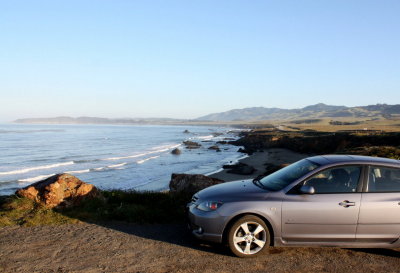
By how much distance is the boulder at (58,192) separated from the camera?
7.80 m

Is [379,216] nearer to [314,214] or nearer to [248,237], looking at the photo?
[314,214]

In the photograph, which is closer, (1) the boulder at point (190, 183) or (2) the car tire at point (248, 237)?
(2) the car tire at point (248, 237)

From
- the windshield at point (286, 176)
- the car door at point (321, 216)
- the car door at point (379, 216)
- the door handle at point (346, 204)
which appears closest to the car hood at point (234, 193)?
the windshield at point (286, 176)

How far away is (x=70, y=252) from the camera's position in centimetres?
534

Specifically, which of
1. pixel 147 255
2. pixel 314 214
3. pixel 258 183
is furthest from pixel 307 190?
pixel 147 255

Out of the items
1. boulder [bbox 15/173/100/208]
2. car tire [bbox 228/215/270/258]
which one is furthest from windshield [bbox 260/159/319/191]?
boulder [bbox 15/173/100/208]

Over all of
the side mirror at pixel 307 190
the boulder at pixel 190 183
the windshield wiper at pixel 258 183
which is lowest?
the boulder at pixel 190 183

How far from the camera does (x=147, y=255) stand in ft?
17.3

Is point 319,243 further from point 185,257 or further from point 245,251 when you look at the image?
point 185,257

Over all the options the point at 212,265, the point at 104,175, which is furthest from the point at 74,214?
the point at 104,175

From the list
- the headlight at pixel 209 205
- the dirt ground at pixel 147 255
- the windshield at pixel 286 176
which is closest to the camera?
the dirt ground at pixel 147 255

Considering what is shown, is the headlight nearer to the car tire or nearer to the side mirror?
the car tire

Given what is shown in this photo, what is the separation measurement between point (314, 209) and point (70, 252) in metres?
4.03

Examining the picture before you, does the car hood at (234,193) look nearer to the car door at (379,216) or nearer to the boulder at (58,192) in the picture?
the car door at (379,216)
